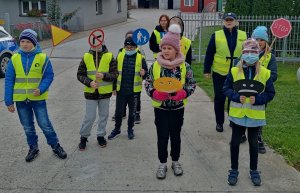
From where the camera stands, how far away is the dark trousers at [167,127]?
4902 mm

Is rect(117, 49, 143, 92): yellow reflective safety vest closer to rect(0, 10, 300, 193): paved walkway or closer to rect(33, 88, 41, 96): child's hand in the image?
rect(0, 10, 300, 193): paved walkway

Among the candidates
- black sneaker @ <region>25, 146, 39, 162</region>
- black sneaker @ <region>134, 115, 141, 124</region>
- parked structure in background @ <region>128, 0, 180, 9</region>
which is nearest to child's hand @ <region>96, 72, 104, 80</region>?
black sneaker @ <region>25, 146, 39, 162</region>

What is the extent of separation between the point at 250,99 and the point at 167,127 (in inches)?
40.9

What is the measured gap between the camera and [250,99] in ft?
15.3

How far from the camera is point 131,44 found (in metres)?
6.20

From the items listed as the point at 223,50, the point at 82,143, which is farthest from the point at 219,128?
the point at 82,143

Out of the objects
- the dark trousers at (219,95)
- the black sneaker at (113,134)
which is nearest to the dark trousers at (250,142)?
the dark trousers at (219,95)

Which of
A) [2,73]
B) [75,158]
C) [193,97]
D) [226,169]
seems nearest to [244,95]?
[226,169]

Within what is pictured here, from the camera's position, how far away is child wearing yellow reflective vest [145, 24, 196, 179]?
4680mm

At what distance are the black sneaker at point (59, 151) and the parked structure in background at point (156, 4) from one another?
51.4 m

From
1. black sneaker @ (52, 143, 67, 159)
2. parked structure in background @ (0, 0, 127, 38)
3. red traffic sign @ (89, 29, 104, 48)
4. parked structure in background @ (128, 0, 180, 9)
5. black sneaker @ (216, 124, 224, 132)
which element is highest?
parked structure in background @ (128, 0, 180, 9)

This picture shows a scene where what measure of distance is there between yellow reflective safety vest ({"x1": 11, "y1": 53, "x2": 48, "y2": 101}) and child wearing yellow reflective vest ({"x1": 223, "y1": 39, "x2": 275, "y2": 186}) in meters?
2.46

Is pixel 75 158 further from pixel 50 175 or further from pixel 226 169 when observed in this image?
pixel 226 169

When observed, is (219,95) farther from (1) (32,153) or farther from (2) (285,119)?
(1) (32,153)
